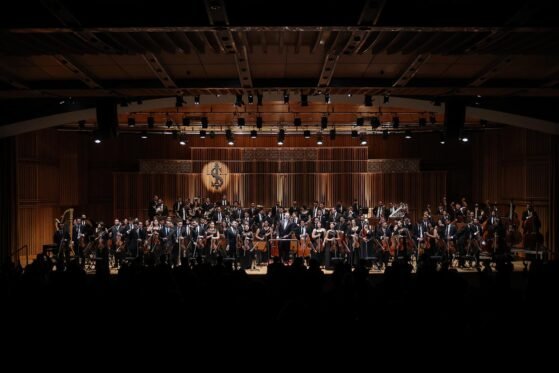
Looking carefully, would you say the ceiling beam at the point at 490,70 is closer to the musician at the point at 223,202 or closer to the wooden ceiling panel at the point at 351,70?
the wooden ceiling panel at the point at 351,70

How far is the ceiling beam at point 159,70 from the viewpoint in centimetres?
716

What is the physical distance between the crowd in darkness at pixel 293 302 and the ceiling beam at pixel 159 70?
9.74 feet

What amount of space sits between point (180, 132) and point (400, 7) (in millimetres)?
15076

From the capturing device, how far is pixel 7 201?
45.5 ft

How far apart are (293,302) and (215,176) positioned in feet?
59.5

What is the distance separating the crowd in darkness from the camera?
3.95 meters

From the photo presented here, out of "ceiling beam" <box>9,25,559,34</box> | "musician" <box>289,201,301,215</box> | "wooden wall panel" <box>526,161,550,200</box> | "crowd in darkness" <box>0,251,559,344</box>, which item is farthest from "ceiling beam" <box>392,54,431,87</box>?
"wooden wall panel" <box>526,161,550,200</box>

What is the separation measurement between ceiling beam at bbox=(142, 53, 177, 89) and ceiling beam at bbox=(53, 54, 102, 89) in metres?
1.08

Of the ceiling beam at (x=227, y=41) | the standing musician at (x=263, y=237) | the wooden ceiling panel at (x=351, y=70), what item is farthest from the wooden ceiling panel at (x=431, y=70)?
the standing musician at (x=263, y=237)

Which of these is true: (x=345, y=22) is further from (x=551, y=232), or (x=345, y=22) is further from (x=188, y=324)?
(x=551, y=232)

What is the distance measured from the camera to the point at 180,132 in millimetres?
19688

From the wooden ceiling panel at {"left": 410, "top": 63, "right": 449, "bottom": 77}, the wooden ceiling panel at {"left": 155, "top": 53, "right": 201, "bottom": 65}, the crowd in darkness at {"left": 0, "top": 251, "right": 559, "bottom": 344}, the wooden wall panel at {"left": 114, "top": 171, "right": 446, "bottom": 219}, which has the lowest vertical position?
the crowd in darkness at {"left": 0, "top": 251, "right": 559, "bottom": 344}

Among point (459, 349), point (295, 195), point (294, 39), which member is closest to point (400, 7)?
point (294, 39)

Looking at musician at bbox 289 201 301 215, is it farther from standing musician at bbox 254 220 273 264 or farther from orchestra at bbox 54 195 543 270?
standing musician at bbox 254 220 273 264
